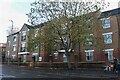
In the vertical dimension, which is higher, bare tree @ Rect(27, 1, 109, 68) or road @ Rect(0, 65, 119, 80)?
bare tree @ Rect(27, 1, 109, 68)

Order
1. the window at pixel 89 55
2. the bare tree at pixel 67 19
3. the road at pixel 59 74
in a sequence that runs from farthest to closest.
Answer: the window at pixel 89 55
the bare tree at pixel 67 19
the road at pixel 59 74

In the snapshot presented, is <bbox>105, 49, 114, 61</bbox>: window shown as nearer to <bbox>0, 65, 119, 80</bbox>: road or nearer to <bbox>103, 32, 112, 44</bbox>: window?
<bbox>103, 32, 112, 44</bbox>: window

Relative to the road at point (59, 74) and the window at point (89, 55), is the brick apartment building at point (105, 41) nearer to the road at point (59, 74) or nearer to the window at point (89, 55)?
the window at point (89, 55)

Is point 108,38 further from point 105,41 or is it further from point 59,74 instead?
point 59,74

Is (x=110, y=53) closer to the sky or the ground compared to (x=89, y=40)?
closer to the ground

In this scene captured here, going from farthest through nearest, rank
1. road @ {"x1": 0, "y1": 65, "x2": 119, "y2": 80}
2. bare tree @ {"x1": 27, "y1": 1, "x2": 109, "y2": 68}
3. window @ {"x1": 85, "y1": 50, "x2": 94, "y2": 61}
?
window @ {"x1": 85, "y1": 50, "x2": 94, "y2": 61}, bare tree @ {"x1": 27, "y1": 1, "x2": 109, "y2": 68}, road @ {"x1": 0, "y1": 65, "x2": 119, "y2": 80}

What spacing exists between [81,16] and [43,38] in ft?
19.9

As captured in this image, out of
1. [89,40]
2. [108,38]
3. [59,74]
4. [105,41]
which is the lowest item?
[59,74]

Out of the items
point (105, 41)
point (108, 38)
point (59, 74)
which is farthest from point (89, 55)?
point (59, 74)

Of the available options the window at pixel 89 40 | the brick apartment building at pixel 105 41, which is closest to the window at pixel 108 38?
the brick apartment building at pixel 105 41

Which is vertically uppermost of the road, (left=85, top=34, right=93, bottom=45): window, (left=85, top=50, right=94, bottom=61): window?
(left=85, top=34, right=93, bottom=45): window

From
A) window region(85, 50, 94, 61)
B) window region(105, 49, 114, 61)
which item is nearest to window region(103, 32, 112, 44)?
window region(105, 49, 114, 61)

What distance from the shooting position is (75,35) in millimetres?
33031

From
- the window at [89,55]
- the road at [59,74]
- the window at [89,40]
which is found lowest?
the road at [59,74]
